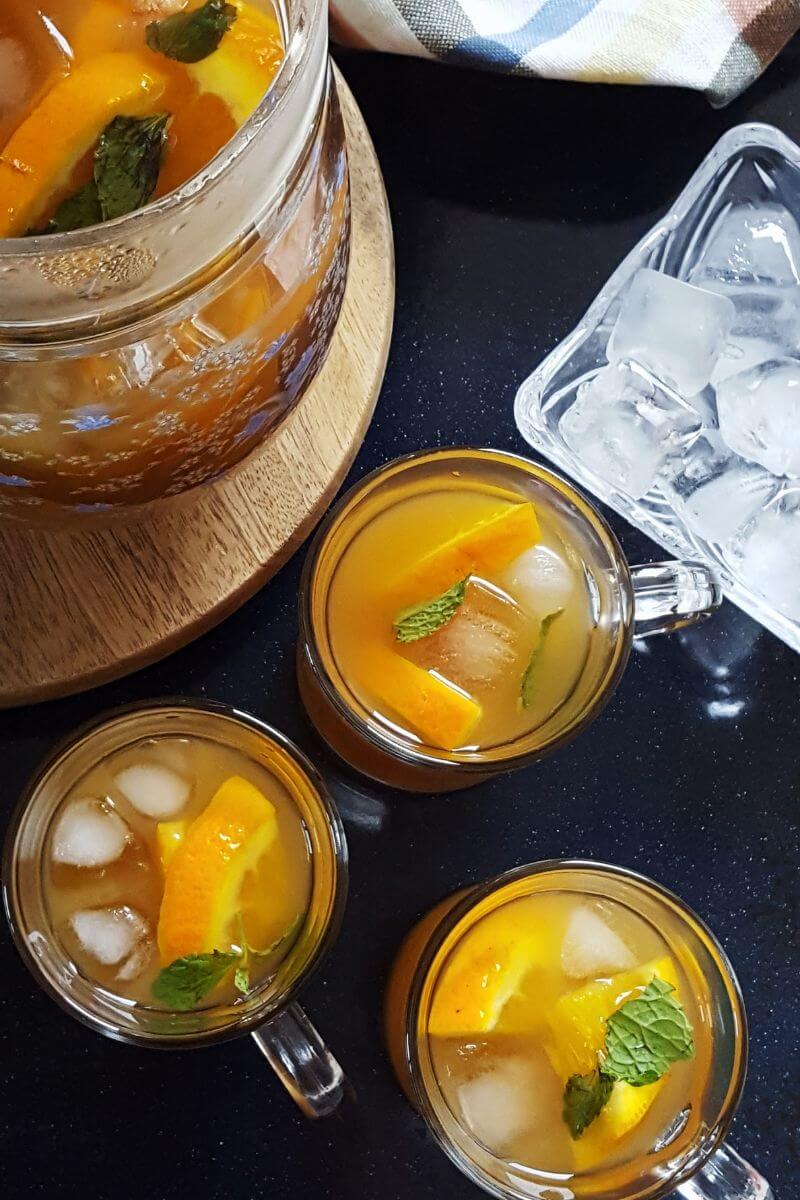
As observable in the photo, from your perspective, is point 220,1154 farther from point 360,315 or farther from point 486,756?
point 360,315

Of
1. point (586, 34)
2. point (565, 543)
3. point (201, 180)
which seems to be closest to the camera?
point (201, 180)

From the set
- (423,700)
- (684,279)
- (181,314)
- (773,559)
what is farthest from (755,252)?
(181,314)

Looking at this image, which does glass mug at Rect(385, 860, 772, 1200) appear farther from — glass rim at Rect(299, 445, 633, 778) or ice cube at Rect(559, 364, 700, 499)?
ice cube at Rect(559, 364, 700, 499)

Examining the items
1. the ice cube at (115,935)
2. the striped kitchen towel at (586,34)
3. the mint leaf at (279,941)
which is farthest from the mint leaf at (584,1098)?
the striped kitchen towel at (586,34)

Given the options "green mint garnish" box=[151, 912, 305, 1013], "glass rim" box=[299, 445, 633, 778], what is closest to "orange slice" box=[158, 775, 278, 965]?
"green mint garnish" box=[151, 912, 305, 1013]

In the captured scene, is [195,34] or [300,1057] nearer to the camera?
[195,34]

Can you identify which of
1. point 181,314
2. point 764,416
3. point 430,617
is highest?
point 181,314

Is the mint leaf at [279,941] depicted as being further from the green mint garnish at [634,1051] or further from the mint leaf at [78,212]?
the mint leaf at [78,212]

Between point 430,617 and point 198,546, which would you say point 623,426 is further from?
point 198,546

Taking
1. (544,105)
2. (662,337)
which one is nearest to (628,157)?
(544,105)
